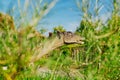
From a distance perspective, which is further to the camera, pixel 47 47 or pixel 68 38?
pixel 68 38

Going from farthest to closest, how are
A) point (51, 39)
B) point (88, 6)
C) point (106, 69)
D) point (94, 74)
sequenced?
point (106, 69)
point (94, 74)
point (88, 6)
point (51, 39)

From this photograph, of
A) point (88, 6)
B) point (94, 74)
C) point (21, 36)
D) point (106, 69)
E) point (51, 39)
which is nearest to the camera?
point (21, 36)

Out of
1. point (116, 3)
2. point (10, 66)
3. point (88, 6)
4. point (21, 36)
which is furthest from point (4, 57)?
point (116, 3)

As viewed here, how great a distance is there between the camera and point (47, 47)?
4.29 feet

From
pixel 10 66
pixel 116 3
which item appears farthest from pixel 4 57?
pixel 116 3

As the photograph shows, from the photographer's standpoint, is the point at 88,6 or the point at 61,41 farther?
the point at 88,6

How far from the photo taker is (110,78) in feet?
11.4

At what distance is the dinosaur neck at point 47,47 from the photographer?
130cm

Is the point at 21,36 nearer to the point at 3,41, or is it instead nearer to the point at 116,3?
the point at 3,41

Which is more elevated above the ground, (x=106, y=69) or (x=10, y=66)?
(x=10, y=66)

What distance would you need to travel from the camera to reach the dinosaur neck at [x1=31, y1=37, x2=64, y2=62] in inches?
51.3

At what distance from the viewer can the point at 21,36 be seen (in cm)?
125

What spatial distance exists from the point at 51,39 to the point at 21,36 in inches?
6.1

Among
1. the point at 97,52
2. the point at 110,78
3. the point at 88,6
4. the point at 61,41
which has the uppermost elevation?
the point at 88,6
